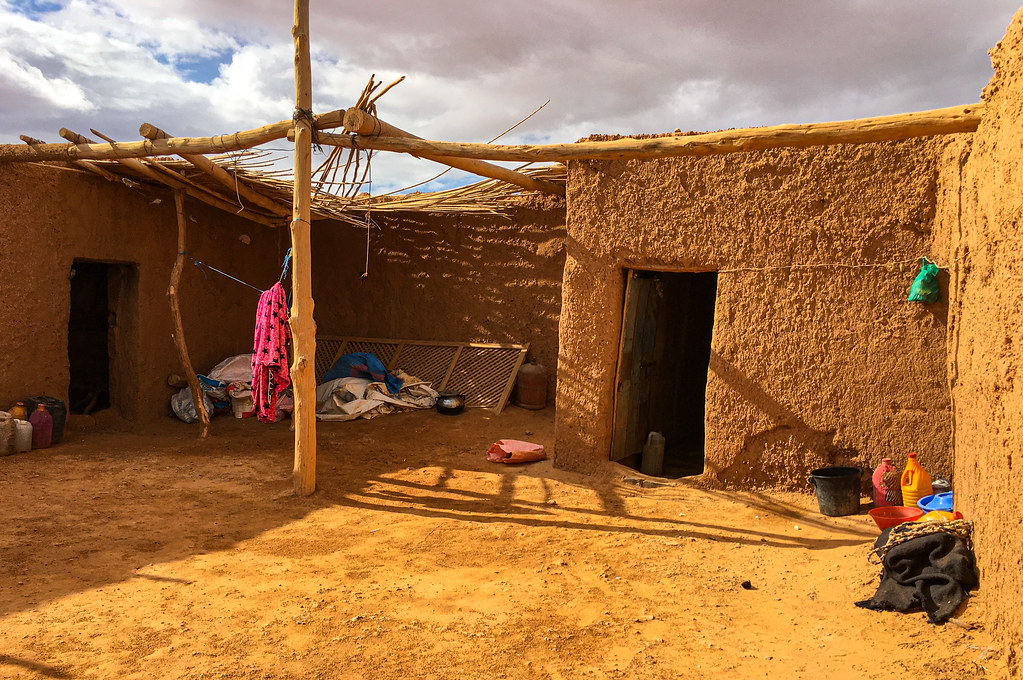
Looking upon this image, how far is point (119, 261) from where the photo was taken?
7344mm

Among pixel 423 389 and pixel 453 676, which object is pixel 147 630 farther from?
pixel 423 389

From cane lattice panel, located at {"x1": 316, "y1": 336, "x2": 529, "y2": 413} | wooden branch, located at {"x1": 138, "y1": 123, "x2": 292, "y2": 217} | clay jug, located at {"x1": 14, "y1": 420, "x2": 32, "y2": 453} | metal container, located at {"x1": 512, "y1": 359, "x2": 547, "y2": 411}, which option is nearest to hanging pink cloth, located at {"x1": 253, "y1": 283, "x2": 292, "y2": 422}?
wooden branch, located at {"x1": 138, "y1": 123, "x2": 292, "y2": 217}

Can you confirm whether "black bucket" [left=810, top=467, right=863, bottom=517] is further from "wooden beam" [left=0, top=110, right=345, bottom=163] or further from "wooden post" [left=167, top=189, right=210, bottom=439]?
"wooden post" [left=167, top=189, right=210, bottom=439]

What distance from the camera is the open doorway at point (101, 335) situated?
299 inches

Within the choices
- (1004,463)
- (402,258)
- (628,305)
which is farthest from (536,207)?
(1004,463)

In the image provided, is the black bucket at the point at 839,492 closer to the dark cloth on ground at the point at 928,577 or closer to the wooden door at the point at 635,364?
the dark cloth on ground at the point at 928,577

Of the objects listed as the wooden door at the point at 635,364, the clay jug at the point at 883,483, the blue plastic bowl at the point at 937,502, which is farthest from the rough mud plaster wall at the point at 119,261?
the blue plastic bowl at the point at 937,502

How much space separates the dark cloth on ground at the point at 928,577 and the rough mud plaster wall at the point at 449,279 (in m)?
5.14

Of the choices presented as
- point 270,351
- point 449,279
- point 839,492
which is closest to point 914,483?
point 839,492

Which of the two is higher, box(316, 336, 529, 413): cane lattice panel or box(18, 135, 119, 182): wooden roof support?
box(18, 135, 119, 182): wooden roof support

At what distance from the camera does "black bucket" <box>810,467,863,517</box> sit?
475cm

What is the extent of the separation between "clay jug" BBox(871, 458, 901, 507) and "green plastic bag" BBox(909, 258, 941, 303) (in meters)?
1.07

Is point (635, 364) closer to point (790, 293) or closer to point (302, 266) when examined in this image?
point (790, 293)

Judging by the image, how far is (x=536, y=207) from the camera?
827cm
